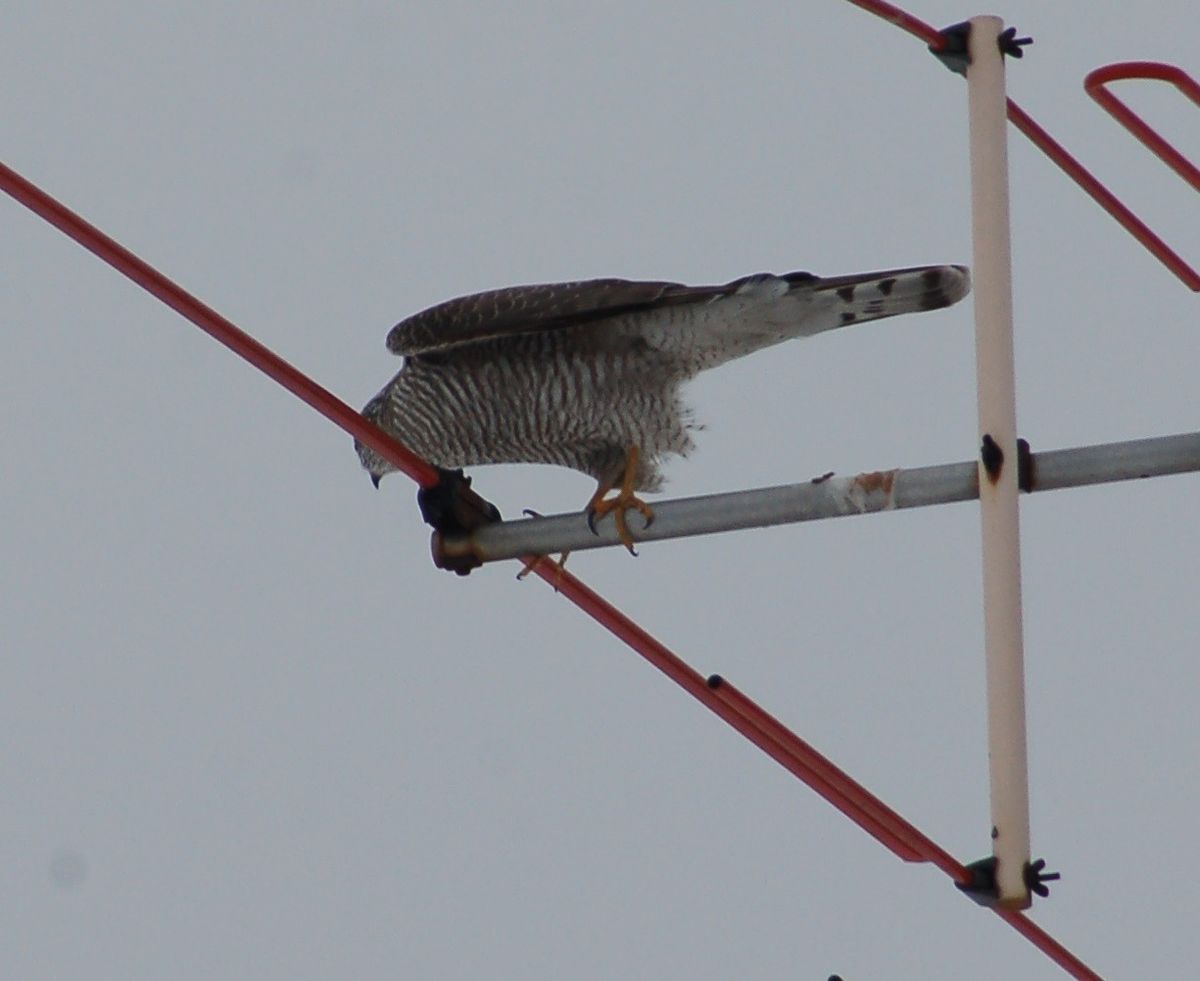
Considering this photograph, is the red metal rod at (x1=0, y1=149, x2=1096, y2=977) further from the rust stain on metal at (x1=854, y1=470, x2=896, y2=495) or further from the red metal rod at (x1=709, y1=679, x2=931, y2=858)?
the rust stain on metal at (x1=854, y1=470, x2=896, y2=495)

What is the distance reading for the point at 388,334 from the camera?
613 centimetres

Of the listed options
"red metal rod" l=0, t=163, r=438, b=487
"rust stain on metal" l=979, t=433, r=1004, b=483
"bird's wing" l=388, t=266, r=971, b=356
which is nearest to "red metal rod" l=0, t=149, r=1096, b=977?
"red metal rod" l=0, t=163, r=438, b=487

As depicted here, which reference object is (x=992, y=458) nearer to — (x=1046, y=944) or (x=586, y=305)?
(x=1046, y=944)

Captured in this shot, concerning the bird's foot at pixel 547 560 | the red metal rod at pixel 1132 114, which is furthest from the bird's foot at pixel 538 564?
the red metal rod at pixel 1132 114

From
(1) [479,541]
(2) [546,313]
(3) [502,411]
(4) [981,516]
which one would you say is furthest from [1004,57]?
(3) [502,411]

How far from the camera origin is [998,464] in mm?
3053

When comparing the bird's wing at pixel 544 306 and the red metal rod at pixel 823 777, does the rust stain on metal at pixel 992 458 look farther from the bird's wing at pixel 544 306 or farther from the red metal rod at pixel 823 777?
the bird's wing at pixel 544 306

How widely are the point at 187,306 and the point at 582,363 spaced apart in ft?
8.17

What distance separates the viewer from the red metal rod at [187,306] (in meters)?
3.48

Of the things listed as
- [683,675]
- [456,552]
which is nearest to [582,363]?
[456,552]

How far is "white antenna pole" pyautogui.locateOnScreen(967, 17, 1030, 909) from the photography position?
117 inches

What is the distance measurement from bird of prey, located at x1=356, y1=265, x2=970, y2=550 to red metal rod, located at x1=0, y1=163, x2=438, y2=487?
1800 millimetres

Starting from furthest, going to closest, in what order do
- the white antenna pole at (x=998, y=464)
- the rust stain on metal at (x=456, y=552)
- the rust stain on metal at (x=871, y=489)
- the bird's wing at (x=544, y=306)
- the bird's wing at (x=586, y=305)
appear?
1. the bird's wing at (x=544, y=306)
2. the bird's wing at (x=586, y=305)
3. the rust stain on metal at (x=456, y=552)
4. the rust stain on metal at (x=871, y=489)
5. the white antenna pole at (x=998, y=464)

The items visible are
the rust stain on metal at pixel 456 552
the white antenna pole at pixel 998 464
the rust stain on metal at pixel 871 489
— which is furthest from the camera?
the rust stain on metal at pixel 456 552
